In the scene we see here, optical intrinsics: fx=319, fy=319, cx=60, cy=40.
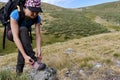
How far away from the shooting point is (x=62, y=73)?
33.1 feet

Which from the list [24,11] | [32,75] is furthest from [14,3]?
[32,75]

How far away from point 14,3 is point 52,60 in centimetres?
338

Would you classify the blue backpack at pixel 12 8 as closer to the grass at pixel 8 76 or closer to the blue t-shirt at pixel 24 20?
the blue t-shirt at pixel 24 20

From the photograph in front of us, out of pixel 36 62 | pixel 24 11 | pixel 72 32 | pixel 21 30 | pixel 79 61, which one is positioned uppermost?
pixel 24 11

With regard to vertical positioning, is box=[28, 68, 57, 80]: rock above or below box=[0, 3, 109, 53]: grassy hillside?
above

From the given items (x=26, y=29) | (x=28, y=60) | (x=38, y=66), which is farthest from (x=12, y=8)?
(x=38, y=66)

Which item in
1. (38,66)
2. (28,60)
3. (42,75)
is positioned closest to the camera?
(28,60)

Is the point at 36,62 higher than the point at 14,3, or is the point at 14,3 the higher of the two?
the point at 14,3

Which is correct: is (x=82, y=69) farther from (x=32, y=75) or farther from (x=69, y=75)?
(x=32, y=75)

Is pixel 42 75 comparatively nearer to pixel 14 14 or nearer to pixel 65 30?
pixel 14 14

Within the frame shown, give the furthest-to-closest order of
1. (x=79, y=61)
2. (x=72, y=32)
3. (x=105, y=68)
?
1. (x=72, y=32)
2. (x=79, y=61)
3. (x=105, y=68)

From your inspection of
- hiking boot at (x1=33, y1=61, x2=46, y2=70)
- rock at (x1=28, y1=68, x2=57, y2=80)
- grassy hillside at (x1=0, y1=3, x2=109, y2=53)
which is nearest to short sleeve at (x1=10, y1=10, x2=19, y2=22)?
hiking boot at (x1=33, y1=61, x2=46, y2=70)

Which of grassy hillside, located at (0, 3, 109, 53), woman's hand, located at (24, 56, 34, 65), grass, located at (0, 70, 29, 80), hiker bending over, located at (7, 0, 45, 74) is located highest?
hiker bending over, located at (7, 0, 45, 74)

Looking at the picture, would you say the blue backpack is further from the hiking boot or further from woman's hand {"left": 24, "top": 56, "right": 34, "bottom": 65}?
the hiking boot
